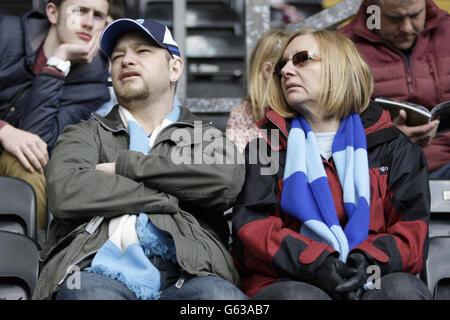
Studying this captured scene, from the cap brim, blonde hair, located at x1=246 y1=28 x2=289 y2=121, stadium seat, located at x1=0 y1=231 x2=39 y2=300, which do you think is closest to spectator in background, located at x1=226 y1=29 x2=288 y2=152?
blonde hair, located at x1=246 y1=28 x2=289 y2=121

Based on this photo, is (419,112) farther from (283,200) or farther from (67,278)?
(67,278)

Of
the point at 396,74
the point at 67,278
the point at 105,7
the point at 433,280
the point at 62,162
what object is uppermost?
the point at 105,7

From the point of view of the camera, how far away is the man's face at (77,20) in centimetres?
293

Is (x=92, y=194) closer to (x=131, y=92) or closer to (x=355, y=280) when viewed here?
(x=131, y=92)

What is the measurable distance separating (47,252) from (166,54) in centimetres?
84

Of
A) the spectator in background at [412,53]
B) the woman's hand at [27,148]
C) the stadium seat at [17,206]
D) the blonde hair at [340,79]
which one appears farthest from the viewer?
the spectator in background at [412,53]

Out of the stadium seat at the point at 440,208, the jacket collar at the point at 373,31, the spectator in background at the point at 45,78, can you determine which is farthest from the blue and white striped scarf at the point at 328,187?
the spectator in background at the point at 45,78

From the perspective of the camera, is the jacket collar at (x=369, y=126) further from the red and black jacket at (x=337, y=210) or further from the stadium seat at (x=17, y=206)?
the stadium seat at (x=17, y=206)

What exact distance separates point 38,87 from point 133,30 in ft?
2.25

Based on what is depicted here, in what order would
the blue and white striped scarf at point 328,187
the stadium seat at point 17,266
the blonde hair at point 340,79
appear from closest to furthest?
the blue and white striped scarf at point 328,187 < the stadium seat at point 17,266 < the blonde hair at point 340,79

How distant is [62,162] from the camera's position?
192 centimetres

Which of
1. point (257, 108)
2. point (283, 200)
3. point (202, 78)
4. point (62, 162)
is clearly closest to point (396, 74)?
point (257, 108)

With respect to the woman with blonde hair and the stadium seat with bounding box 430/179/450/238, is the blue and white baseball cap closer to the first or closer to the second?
the woman with blonde hair

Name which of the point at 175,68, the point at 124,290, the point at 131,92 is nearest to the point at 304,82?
the point at 175,68
